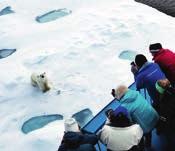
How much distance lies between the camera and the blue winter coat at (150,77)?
5.04 meters

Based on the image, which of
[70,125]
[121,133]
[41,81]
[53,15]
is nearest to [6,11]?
[53,15]

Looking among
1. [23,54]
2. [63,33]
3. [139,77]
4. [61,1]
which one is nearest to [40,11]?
[61,1]

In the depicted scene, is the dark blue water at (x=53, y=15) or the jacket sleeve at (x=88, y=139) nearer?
the jacket sleeve at (x=88, y=139)

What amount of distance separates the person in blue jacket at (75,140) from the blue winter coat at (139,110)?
0.58m

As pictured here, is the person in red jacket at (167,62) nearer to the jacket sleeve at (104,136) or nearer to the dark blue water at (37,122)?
the jacket sleeve at (104,136)

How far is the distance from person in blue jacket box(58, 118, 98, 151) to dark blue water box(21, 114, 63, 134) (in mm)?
2232

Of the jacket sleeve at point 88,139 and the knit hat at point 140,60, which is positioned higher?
the knit hat at point 140,60

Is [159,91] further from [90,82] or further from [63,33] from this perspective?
[63,33]

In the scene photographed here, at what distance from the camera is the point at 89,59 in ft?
27.0

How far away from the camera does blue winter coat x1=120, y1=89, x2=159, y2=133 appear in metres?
4.54

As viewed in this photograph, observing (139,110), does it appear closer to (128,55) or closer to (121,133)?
(121,133)

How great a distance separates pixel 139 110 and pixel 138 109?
18 mm

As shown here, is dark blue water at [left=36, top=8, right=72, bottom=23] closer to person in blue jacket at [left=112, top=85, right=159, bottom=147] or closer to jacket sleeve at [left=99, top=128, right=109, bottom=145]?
person in blue jacket at [left=112, top=85, right=159, bottom=147]

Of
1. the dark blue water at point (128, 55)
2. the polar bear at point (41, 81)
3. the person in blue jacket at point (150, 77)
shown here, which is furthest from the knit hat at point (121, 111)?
the dark blue water at point (128, 55)
